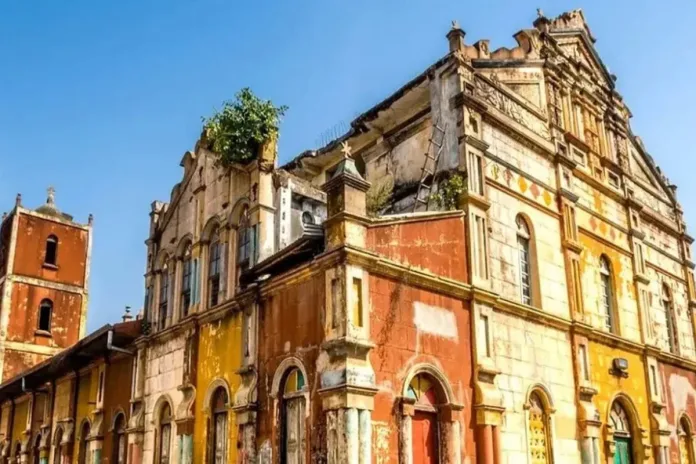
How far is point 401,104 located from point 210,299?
6299 millimetres

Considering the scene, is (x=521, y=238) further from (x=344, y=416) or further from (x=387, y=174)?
(x=344, y=416)

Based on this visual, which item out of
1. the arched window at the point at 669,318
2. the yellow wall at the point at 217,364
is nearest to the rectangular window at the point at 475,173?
the yellow wall at the point at 217,364

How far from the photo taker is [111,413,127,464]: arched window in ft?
61.6

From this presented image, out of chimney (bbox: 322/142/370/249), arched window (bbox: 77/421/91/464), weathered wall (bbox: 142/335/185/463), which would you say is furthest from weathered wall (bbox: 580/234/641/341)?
arched window (bbox: 77/421/91/464)

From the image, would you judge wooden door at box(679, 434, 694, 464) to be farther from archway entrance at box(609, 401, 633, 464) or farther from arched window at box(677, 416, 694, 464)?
archway entrance at box(609, 401, 633, 464)

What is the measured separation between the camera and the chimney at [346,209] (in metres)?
12.2

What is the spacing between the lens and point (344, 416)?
11.3 m

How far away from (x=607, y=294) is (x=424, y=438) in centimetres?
843

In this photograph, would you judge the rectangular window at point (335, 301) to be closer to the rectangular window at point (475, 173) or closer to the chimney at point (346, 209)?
the chimney at point (346, 209)

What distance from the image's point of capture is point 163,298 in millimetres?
19359

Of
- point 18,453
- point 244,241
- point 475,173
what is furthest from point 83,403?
point 475,173

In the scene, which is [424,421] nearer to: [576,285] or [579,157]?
[576,285]

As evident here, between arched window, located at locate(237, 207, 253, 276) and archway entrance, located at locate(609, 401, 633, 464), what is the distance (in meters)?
9.03

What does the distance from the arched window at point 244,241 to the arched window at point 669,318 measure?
12.4m
